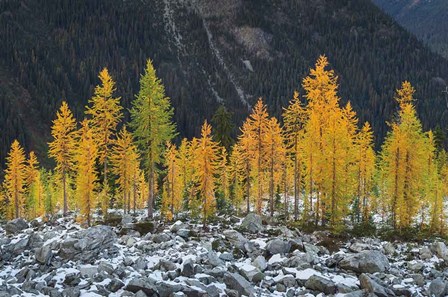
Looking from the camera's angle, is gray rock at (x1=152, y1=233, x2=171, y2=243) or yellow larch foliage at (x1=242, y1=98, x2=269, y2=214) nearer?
gray rock at (x1=152, y1=233, x2=171, y2=243)

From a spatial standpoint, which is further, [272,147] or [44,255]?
[272,147]

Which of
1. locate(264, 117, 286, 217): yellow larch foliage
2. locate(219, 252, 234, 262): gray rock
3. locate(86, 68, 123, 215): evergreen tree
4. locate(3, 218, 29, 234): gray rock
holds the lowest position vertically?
locate(219, 252, 234, 262): gray rock

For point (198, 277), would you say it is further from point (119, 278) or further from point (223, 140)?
point (223, 140)

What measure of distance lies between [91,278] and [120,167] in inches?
1088

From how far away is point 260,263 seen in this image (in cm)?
2441

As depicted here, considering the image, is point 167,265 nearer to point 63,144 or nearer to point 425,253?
point 425,253

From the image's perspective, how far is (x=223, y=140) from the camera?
5884cm

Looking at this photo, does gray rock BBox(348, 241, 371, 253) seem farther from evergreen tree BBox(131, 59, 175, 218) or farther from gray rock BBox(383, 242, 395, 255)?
evergreen tree BBox(131, 59, 175, 218)

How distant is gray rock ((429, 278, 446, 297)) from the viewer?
22219 millimetres

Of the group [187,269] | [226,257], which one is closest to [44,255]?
[187,269]

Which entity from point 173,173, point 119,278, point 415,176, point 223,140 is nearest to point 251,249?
point 119,278

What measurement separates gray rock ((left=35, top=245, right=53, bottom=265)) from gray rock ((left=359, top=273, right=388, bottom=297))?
16876 millimetres

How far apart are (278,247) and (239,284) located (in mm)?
6277

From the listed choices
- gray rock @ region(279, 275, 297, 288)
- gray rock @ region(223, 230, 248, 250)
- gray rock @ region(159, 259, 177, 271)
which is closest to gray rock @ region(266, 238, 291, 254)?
gray rock @ region(223, 230, 248, 250)
